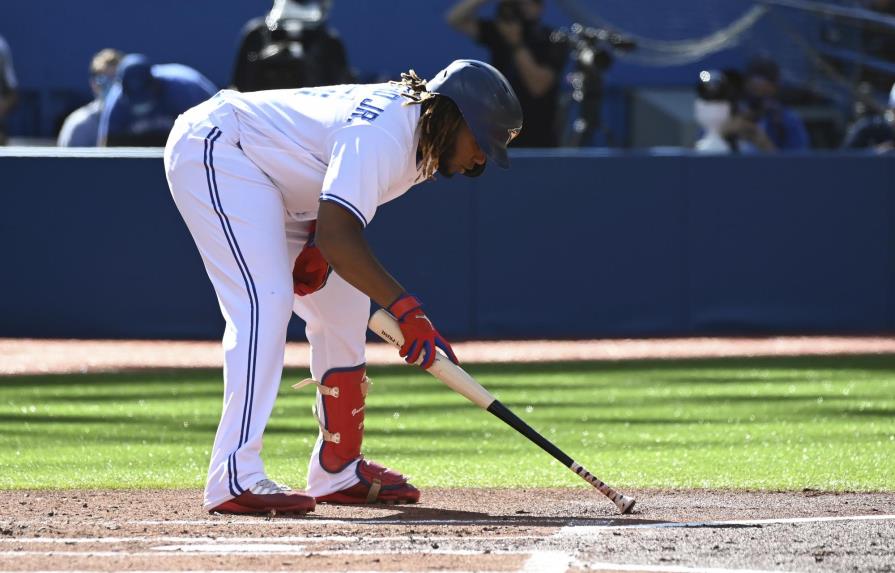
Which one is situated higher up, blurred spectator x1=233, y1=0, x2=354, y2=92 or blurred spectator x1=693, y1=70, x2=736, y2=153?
blurred spectator x1=233, y1=0, x2=354, y2=92

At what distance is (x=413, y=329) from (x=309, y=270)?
1.80 ft

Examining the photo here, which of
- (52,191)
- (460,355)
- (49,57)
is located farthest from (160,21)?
(460,355)

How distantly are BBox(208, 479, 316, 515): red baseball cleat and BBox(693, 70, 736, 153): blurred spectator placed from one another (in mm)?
9245

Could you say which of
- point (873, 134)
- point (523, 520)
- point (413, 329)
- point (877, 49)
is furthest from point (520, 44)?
point (523, 520)

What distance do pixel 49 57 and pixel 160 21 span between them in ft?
4.86

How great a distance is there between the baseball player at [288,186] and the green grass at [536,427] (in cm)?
121

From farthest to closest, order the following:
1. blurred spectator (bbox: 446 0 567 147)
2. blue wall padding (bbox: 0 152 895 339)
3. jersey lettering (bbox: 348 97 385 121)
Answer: blurred spectator (bbox: 446 0 567 147), blue wall padding (bbox: 0 152 895 339), jersey lettering (bbox: 348 97 385 121)

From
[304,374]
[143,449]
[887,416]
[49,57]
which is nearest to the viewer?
[143,449]

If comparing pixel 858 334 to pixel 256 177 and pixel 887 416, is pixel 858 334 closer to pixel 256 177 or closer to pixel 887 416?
pixel 887 416

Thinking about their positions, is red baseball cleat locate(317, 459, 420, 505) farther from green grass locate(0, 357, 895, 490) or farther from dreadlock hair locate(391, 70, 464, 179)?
dreadlock hair locate(391, 70, 464, 179)

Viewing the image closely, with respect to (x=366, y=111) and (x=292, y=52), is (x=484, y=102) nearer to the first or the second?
(x=366, y=111)

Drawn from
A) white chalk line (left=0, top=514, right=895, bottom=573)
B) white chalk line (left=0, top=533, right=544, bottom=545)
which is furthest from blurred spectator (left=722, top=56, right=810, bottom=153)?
white chalk line (left=0, top=533, right=544, bottom=545)

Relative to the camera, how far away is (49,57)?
20.7 metres

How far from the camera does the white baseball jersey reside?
523 cm
